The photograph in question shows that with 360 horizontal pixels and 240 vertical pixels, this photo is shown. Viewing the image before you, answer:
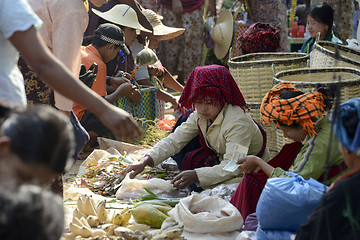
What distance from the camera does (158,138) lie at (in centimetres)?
545

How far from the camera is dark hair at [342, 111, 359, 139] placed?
2.07m

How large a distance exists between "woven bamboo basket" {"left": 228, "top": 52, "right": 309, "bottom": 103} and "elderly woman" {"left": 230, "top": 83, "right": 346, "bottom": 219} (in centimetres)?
133

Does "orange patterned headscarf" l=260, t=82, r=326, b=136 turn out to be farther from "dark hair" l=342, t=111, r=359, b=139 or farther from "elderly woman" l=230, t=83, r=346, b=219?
"dark hair" l=342, t=111, r=359, b=139

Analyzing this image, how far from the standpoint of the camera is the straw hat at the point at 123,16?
5.89m

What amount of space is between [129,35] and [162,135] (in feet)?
4.39

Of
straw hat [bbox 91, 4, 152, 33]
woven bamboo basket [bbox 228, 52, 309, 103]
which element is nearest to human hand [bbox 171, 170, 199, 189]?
woven bamboo basket [bbox 228, 52, 309, 103]

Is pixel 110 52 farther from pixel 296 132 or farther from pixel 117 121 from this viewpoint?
pixel 117 121

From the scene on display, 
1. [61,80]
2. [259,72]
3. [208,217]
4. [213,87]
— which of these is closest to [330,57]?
[259,72]

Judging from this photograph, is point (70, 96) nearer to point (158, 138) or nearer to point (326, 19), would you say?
point (158, 138)

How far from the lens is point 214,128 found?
386 cm

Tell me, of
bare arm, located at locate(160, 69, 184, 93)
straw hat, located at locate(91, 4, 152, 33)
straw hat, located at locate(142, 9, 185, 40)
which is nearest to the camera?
straw hat, located at locate(91, 4, 152, 33)

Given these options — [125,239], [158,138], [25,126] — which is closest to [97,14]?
[158,138]

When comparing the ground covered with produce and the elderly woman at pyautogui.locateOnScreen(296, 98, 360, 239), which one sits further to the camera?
the ground covered with produce

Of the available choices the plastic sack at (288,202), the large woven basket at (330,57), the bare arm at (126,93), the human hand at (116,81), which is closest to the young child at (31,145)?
the plastic sack at (288,202)
